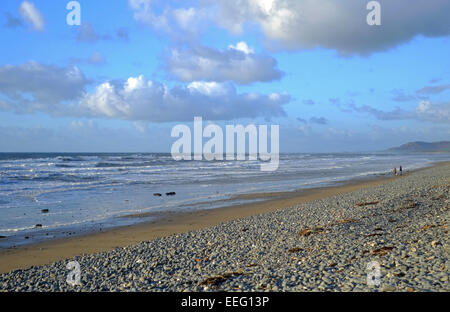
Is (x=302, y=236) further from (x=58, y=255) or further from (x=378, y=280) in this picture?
(x=58, y=255)

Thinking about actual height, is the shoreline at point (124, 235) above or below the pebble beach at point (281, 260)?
below

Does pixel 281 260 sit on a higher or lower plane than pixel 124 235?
higher

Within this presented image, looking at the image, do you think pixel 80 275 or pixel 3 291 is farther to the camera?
pixel 80 275

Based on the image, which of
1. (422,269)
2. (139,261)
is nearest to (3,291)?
(139,261)

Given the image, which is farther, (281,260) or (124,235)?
(124,235)

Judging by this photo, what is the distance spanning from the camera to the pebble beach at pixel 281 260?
6.46 meters

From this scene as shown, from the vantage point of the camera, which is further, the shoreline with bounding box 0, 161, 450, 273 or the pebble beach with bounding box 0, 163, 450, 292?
the shoreline with bounding box 0, 161, 450, 273

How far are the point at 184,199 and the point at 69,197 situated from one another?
6.82 m

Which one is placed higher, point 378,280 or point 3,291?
point 378,280

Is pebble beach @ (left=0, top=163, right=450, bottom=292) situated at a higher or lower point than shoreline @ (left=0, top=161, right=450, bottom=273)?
higher

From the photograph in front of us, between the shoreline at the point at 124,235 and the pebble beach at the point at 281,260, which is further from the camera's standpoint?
the shoreline at the point at 124,235

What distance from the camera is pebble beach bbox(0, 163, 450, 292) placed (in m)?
6.46

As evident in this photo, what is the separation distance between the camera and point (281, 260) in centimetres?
811
